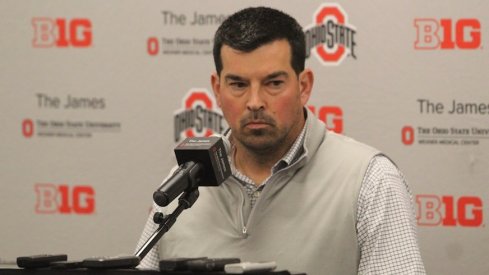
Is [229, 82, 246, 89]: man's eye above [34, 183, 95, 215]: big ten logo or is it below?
above

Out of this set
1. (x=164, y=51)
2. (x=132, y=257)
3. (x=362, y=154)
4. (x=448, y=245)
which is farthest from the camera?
(x=164, y=51)

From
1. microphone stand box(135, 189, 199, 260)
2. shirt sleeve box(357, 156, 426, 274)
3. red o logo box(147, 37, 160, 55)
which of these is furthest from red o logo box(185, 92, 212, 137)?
microphone stand box(135, 189, 199, 260)

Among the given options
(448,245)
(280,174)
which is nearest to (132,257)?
(280,174)

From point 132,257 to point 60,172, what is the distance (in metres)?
2.11

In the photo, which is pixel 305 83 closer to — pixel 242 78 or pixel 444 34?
pixel 242 78

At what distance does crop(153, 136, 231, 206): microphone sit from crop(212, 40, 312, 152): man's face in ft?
1.67

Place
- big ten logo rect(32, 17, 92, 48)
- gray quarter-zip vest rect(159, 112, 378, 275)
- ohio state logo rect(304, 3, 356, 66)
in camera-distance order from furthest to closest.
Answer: big ten logo rect(32, 17, 92, 48)
ohio state logo rect(304, 3, 356, 66)
gray quarter-zip vest rect(159, 112, 378, 275)

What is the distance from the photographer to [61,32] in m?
3.60

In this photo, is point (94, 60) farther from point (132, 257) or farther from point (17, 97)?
point (132, 257)

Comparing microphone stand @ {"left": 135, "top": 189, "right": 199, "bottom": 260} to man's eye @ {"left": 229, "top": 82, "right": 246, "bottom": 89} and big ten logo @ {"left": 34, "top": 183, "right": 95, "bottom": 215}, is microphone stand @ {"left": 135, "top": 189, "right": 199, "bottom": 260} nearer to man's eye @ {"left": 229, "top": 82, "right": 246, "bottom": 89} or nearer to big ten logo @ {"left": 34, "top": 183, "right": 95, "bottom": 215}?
man's eye @ {"left": 229, "top": 82, "right": 246, "bottom": 89}

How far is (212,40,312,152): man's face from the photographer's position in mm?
2488

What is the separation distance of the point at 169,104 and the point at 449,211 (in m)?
1.12

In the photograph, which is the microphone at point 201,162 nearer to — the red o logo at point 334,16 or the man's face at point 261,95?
the man's face at point 261,95

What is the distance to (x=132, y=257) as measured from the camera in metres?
1.57
